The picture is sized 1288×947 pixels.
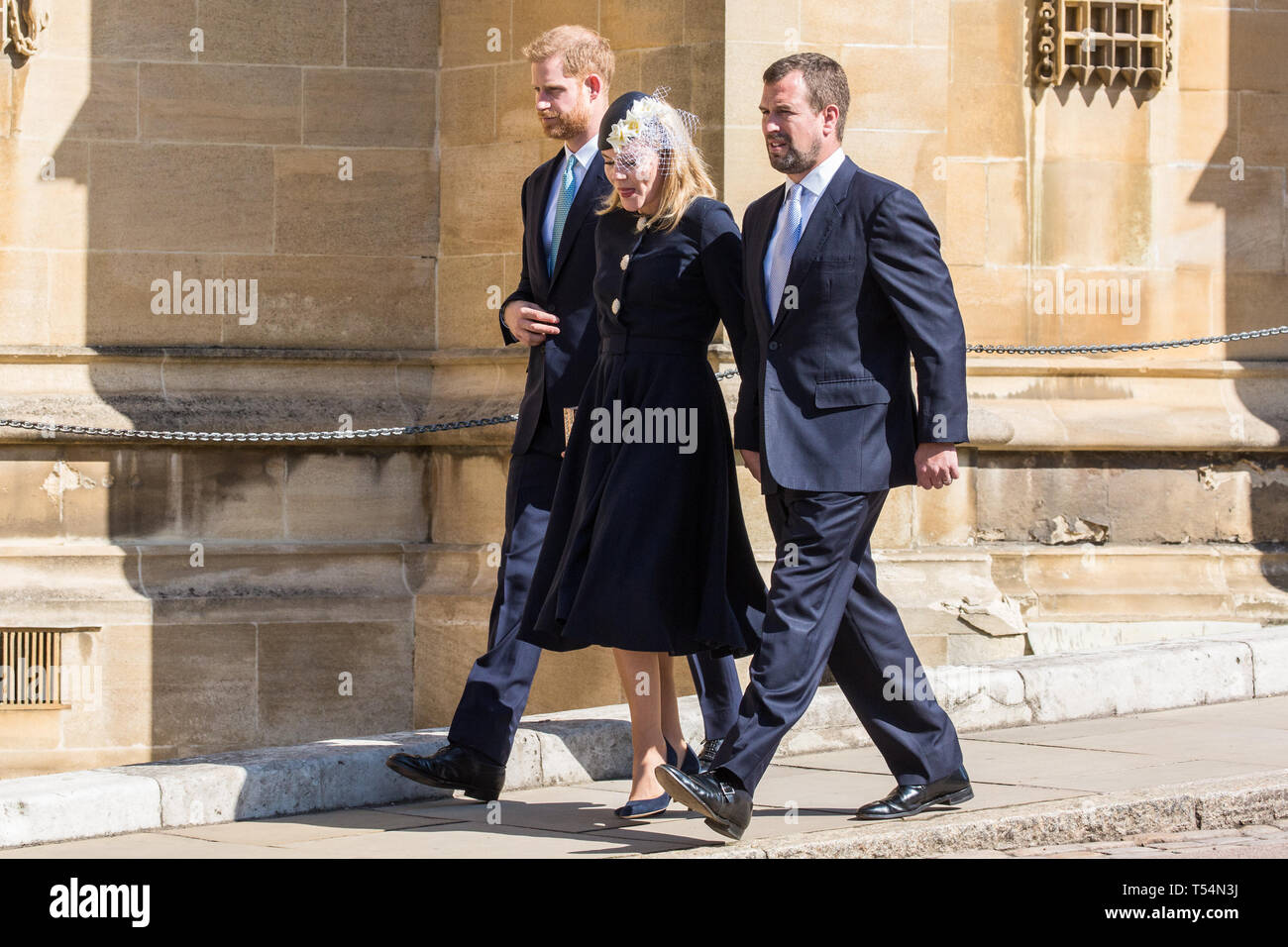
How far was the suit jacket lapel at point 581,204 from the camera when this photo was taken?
5.51 metres

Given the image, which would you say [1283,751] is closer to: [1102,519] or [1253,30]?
[1102,519]

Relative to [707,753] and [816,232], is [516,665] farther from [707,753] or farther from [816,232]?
[816,232]

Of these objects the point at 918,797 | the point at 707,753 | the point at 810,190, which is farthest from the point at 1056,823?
the point at 810,190

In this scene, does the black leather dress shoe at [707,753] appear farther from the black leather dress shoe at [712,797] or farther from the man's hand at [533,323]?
the man's hand at [533,323]

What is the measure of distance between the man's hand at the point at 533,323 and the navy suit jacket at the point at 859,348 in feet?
2.66

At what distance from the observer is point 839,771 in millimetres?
5879

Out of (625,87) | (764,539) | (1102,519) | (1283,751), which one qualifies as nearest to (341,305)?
(625,87)

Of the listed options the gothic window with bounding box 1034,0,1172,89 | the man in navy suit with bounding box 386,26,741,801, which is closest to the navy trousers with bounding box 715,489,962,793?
the man in navy suit with bounding box 386,26,741,801

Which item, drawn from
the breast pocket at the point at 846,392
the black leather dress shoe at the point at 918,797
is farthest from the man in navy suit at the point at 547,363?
the breast pocket at the point at 846,392

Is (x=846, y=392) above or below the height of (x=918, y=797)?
above

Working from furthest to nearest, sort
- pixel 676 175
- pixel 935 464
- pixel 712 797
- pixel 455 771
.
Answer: pixel 455 771
pixel 676 175
pixel 935 464
pixel 712 797

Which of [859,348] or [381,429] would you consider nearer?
[859,348]

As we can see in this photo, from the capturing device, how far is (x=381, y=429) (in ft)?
27.7

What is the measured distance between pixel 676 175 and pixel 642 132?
6.4 inches
